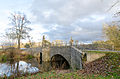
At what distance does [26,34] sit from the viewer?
26.2m

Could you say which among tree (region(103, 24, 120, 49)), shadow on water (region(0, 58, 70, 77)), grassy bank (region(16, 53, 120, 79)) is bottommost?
shadow on water (region(0, 58, 70, 77))

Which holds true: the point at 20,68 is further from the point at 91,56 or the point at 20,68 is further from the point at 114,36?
the point at 114,36

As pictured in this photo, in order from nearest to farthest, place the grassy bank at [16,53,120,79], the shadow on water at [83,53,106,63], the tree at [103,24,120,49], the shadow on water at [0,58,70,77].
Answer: the grassy bank at [16,53,120,79], the shadow on water at [0,58,70,77], the shadow on water at [83,53,106,63], the tree at [103,24,120,49]

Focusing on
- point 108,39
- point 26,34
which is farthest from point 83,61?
point 26,34

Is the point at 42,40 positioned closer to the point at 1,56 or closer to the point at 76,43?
the point at 1,56

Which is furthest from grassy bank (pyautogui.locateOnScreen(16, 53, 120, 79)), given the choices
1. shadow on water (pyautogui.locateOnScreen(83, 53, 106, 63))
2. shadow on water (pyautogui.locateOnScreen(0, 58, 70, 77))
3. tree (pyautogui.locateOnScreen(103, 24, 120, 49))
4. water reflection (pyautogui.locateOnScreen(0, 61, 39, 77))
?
tree (pyautogui.locateOnScreen(103, 24, 120, 49))

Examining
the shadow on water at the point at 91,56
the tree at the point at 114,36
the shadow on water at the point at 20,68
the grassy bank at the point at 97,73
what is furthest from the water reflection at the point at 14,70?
the tree at the point at 114,36

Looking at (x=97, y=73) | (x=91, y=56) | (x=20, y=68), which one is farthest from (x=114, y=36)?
(x=20, y=68)

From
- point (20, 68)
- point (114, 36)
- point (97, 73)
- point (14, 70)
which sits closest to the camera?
point (97, 73)

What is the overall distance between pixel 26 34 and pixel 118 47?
22949 mm

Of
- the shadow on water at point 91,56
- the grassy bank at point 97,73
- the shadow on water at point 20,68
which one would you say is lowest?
the shadow on water at point 20,68

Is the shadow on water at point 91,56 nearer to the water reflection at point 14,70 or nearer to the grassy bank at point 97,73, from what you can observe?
the grassy bank at point 97,73

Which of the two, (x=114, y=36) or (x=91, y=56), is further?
(x=114, y=36)

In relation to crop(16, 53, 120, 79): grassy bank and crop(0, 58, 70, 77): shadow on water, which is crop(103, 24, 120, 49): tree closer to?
crop(16, 53, 120, 79): grassy bank
